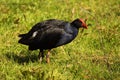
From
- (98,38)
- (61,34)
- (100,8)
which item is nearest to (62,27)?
(61,34)

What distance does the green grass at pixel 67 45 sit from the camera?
724cm

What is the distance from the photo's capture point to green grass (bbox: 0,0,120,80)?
7.24m

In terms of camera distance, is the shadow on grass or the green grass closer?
the green grass

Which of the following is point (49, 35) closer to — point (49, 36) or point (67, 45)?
point (49, 36)

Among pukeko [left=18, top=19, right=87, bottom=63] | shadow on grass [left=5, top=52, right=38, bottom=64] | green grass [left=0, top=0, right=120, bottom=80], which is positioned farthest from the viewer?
shadow on grass [left=5, top=52, right=38, bottom=64]

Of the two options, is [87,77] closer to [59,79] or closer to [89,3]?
[59,79]

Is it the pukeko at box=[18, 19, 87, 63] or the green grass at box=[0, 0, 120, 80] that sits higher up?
the pukeko at box=[18, 19, 87, 63]

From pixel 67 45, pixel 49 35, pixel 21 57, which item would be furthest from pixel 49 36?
pixel 67 45

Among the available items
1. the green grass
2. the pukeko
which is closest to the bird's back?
the pukeko

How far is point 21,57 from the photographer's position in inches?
328

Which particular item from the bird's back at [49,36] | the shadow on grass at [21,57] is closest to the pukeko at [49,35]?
the bird's back at [49,36]

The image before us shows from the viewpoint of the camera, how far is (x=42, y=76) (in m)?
6.72

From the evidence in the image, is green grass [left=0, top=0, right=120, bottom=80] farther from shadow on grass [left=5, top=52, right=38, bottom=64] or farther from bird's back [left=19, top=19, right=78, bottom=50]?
bird's back [left=19, top=19, right=78, bottom=50]

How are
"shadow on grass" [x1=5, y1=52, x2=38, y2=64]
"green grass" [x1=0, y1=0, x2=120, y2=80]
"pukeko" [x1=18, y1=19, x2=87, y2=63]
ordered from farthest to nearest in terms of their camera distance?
→ "shadow on grass" [x1=5, y1=52, x2=38, y2=64] → "pukeko" [x1=18, y1=19, x2=87, y2=63] → "green grass" [x1=0, y1=0, x2=120, y2=80]
